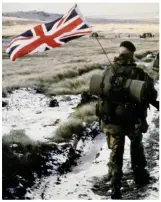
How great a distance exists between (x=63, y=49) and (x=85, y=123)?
3.79 ft

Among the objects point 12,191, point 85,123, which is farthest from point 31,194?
point 85,123

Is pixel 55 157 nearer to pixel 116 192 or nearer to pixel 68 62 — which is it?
pixel 116 192

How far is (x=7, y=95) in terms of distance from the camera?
574 cm

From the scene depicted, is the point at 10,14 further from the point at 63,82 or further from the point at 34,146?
the point at 34,146

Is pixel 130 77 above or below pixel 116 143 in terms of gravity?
above

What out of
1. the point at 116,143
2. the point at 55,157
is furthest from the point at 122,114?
the point at 55,157

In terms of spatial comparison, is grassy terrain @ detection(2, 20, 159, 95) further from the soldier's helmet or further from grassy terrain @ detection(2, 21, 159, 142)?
the soldier's helmet

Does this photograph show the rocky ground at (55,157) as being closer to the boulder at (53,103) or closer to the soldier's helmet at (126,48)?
the boulder at (53,103)

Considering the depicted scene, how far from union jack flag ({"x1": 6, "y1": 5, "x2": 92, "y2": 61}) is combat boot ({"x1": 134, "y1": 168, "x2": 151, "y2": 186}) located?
173 centimetres

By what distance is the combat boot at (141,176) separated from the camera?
445 centimetres

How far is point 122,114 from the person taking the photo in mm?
4008

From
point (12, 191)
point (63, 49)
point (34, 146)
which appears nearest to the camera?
point (12, 191)

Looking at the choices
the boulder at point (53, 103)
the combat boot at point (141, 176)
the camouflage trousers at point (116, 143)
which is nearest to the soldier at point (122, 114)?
the camouflage trousers at point (116, 143)

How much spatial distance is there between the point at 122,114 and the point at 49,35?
1.50m
